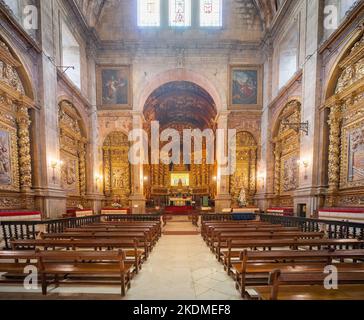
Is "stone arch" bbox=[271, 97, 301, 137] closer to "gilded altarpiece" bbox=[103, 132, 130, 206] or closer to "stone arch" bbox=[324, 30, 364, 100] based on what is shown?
"stone arch" bbox=[324, 30, 364, 100]

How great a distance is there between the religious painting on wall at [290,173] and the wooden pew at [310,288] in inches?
376

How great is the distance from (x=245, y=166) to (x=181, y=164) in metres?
13.3

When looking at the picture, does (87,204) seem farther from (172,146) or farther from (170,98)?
(172,146)

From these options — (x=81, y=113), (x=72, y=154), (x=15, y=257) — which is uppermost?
(x=81, y=113)

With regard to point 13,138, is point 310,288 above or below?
below

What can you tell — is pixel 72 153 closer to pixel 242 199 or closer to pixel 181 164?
pixel 242 199

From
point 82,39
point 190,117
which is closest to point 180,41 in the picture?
point 82,39

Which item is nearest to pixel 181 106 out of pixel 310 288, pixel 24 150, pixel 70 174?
pixel 70 174

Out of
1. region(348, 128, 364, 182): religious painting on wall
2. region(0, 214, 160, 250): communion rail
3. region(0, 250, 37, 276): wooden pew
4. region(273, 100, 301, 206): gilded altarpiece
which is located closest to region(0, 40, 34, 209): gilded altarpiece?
region(0, 214, 160, 250): communion rail

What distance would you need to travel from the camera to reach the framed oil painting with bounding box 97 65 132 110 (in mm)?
16109

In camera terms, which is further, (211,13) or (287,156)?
(211,13)

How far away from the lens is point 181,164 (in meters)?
28.8

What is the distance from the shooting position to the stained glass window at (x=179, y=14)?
15.8 meters
